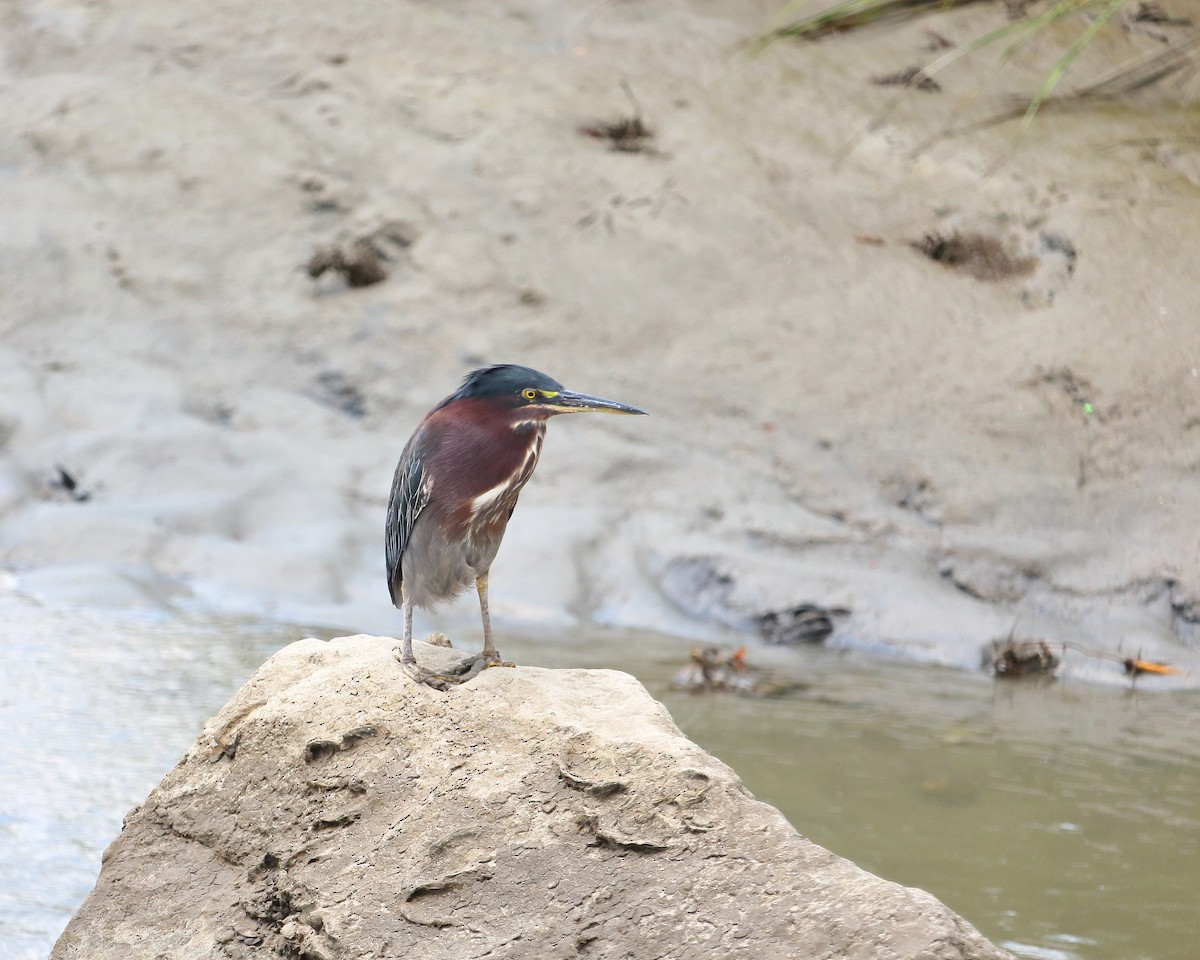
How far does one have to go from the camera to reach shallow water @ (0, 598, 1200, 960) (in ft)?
11.6

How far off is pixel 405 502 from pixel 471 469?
9.1 inches

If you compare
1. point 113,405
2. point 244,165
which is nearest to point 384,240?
point 244,165

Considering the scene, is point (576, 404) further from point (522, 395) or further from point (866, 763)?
point (866, 763)

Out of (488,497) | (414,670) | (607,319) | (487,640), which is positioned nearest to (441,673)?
(414,670)

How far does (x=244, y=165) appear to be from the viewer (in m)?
8.30

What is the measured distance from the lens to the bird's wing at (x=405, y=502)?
272 centimetres

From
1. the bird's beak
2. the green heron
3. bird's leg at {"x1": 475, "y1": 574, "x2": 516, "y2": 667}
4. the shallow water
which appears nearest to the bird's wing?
the green heron

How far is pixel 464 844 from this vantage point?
91.0 inches

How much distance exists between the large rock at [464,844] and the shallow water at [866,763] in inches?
35.2

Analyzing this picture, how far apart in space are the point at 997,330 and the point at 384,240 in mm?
3382

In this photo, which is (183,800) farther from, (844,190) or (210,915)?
(844,190)

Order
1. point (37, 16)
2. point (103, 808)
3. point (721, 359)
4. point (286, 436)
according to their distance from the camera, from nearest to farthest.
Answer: point (103, 808), point (286, 436), point (721, 359), point (37, 16)

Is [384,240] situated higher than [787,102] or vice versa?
[787,102]

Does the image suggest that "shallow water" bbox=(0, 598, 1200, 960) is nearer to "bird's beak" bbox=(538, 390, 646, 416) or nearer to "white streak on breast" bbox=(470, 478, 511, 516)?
"white streak on breast" bbox=(470, 478, 511, 516)
